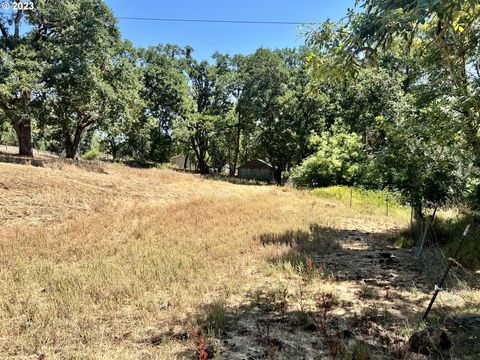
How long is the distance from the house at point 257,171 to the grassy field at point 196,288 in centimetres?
3209

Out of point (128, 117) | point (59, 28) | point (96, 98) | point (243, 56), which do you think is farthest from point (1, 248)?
point (243, 56)

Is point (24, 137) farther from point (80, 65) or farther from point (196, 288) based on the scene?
point (196, 288)

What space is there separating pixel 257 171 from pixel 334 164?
1868cm

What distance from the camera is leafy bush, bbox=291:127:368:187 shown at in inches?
1067

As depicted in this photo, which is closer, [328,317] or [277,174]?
[328,317]

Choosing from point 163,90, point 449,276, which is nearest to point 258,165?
point 163,90

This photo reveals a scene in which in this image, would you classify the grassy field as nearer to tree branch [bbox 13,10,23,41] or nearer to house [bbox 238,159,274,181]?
tree branch [bbox 13,10,23,41]

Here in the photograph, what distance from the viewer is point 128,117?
2281cm

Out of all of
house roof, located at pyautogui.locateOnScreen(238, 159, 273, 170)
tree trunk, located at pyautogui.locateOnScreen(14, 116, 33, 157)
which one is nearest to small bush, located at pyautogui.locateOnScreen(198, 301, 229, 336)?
tree trunk, located at pyautogui.locateOnScreen(14, 116, 33, 157)

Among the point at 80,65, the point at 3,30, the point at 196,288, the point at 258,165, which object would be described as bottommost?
the point at 196,288

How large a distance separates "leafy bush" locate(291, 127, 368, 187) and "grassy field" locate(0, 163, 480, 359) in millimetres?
15718

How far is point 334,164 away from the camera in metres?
27.1

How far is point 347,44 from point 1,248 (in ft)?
27.0

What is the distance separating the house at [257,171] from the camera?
4409 centimetres
